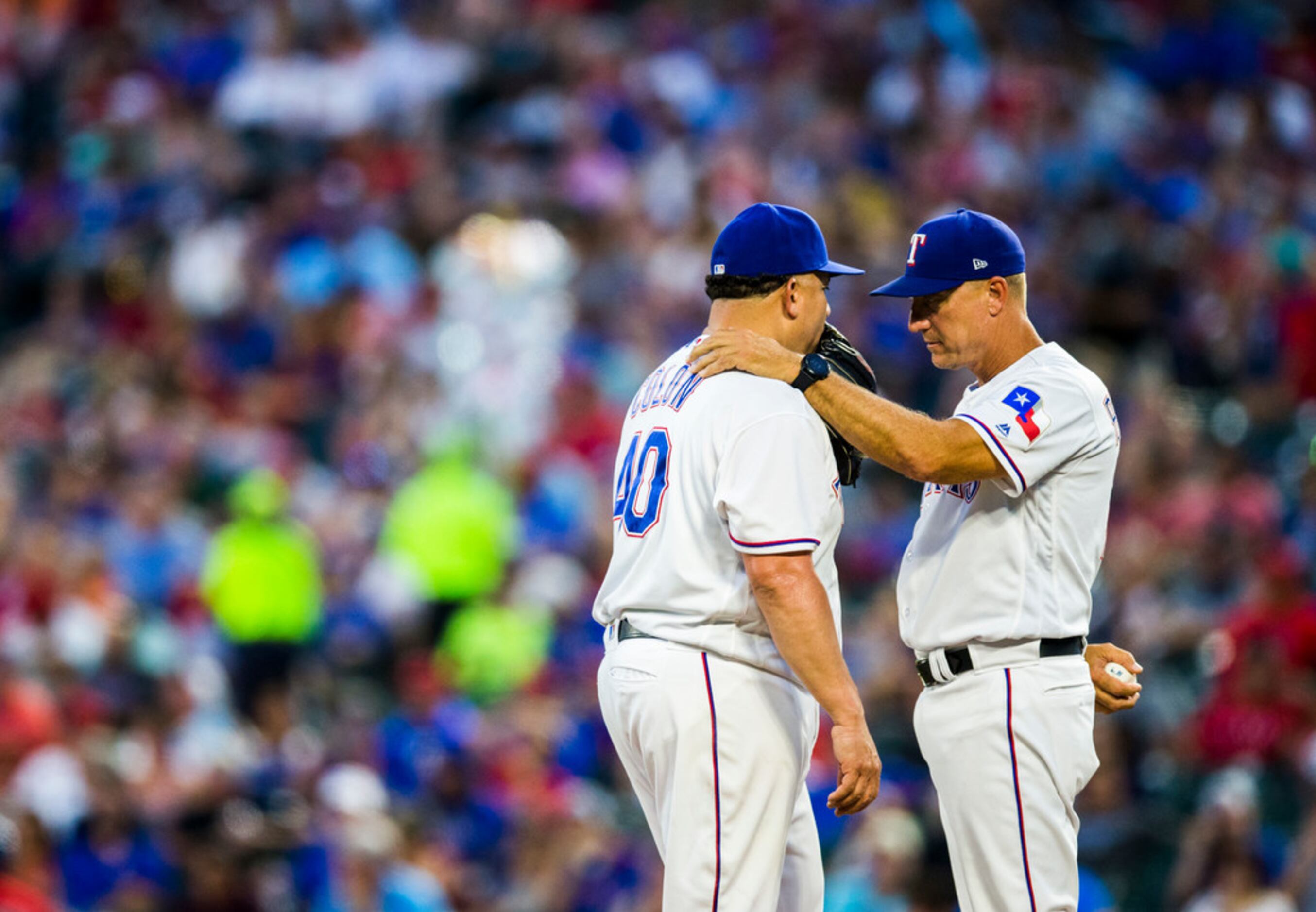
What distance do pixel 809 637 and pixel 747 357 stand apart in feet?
2.28

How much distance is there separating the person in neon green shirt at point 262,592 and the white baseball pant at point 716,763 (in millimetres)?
6186

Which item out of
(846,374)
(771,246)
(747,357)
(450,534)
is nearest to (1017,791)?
(846,374)

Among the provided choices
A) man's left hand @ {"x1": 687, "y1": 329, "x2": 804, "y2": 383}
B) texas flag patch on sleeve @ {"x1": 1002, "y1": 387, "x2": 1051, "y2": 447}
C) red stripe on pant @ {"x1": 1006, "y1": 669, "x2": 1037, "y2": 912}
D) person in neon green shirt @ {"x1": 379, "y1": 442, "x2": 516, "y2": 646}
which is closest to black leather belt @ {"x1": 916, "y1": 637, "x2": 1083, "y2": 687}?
red stripe on pant @ {"x1": 1006, "y1": 669, "x2": 1037, "y2": 912}

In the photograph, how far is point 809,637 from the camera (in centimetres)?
401

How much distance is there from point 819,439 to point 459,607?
6.44 metres

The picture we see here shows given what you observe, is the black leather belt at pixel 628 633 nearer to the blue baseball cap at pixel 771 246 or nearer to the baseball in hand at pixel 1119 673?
the blue baseball cap at pixel 771 246

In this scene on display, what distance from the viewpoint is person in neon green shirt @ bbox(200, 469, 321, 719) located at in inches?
404

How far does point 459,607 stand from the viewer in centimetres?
1038

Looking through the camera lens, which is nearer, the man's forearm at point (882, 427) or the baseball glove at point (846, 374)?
the man's forearm at point (882, 427)

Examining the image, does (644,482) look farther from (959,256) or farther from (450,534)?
(450,534)

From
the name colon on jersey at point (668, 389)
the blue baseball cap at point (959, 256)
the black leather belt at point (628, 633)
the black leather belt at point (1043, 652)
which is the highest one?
the blue baseball cap at point (959, 256)

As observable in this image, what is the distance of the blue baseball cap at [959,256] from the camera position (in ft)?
14.4

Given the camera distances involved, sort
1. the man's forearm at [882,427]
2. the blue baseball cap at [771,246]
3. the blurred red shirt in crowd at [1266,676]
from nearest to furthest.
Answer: the man's forearm at [882,427] < the blue baseball cap at [771,246] < the blurred red shirt in crowd at [1266,676]

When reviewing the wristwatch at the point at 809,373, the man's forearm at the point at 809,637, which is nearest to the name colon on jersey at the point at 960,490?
the wristwatch at the point at 809,373
